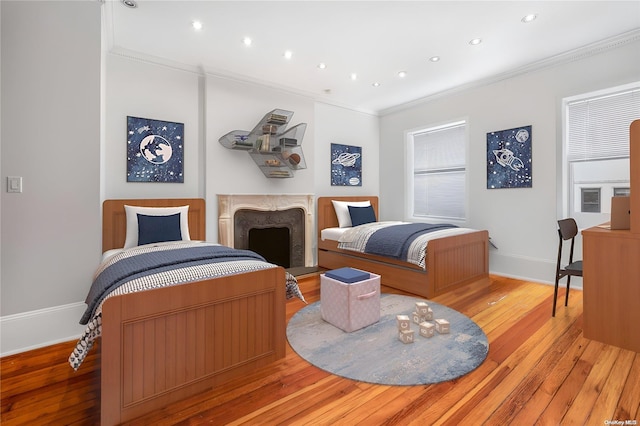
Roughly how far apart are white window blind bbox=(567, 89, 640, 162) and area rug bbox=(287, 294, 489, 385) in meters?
2.38

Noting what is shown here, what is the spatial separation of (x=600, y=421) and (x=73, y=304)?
3349mm

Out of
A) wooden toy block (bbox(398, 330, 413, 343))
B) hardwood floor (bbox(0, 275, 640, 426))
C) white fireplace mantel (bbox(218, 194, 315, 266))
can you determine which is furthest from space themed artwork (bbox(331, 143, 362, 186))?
hardwood floor (bbox(0, 275, 640, 426))

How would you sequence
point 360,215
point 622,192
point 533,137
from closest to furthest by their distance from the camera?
point 622,192
point 533,137
point 360,215

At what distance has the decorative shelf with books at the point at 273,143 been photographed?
378 cm

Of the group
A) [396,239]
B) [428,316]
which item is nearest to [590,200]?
[396,239]

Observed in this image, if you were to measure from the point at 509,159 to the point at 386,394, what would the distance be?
343 centimetres

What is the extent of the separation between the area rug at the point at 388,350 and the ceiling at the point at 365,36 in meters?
2.58

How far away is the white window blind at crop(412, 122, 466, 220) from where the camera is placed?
450 cm

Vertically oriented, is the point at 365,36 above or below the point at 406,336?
above

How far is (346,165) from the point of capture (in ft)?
16.6

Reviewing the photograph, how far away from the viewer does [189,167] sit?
3613 millimetres

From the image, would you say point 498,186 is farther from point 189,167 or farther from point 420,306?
point 189,167

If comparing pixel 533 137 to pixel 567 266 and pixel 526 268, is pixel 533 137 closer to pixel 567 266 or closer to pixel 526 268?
pixel 526 268

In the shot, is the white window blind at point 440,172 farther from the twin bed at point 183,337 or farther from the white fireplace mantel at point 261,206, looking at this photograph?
the twin bed at point 183,337
